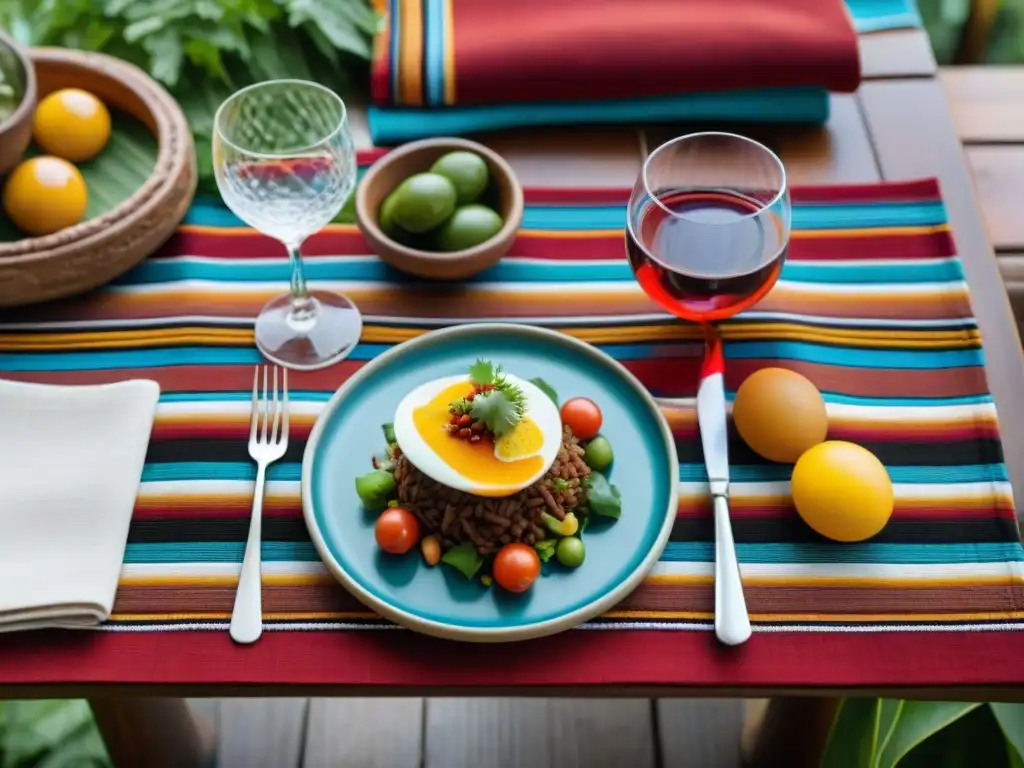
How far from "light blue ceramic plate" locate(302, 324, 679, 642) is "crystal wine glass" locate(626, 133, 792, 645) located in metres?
0.05

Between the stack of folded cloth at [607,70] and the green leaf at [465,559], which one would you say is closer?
the green leaf at [465,559]

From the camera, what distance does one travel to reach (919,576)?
771mm

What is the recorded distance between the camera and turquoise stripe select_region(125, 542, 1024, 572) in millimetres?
778

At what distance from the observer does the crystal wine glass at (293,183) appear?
861 millimetres

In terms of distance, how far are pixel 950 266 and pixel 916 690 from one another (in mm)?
444

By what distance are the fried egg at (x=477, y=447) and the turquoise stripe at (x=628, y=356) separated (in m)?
0.16

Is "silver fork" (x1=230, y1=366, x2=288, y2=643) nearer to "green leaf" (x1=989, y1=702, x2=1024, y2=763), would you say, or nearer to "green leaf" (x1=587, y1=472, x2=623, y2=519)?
"green leaf" (x1=587, y1=472, x2=623, y2=519)

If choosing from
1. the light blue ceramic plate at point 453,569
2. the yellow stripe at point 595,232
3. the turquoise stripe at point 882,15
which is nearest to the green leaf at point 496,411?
the light blue ceramic plate at point 453,569

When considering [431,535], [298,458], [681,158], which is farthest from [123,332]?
[681,158]

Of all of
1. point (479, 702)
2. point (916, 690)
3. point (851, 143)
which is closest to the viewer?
point (916, 690)

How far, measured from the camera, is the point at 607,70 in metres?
1.15

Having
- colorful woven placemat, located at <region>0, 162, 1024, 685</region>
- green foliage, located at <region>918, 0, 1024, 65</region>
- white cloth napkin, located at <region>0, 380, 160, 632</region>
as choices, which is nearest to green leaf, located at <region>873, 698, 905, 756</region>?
colorful woven placemat, located at <region>0, 162, 1024, 685</region>

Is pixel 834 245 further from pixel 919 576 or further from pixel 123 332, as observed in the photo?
pixel 123 332

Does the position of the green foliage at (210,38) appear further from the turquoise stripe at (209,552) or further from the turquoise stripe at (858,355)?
the turquoise stripe at (858,355)
